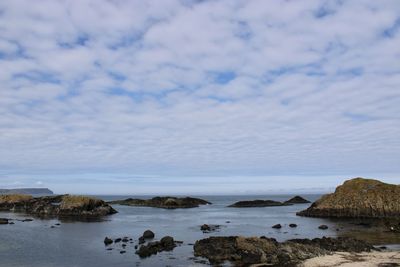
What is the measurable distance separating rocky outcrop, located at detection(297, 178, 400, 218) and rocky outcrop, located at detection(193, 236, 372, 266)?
48437mm

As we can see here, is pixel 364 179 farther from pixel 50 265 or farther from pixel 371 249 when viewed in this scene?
pixel 50 265

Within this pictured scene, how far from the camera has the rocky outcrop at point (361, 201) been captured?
307 feet

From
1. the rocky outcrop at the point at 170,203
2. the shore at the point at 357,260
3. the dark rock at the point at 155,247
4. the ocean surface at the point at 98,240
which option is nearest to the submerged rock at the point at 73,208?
the ocean surface at the point at 98,240

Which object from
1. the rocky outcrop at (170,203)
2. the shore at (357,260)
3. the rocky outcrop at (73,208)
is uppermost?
the rocky outcrop at (170,203)

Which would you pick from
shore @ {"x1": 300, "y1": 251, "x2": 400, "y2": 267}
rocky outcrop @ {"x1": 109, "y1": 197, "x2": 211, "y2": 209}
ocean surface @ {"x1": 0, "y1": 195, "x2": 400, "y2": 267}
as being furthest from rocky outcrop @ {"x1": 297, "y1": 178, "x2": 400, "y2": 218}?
rocky outcrop @ {"x1": 109, "y1": 197, "x2": 211, "y2": 209}

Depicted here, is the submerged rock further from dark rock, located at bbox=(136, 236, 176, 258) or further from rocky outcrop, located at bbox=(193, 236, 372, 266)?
rocky outcrop, located at bbox=(193, 236, 372, 266)

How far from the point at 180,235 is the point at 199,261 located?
886 inches

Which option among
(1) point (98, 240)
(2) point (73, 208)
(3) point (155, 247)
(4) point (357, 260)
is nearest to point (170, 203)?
(2) point (73, 208)

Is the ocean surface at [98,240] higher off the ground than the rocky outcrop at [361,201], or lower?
lower

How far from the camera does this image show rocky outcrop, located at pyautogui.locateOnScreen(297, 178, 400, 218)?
93688 millimetres

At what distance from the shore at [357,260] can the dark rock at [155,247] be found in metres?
16.7

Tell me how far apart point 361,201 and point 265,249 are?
61236 millimetres

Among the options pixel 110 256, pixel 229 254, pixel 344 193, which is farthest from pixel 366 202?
pixel 110 256

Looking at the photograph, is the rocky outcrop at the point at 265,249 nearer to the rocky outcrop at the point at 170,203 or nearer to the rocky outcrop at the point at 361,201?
the rocky outcrop at the point at 361,201
